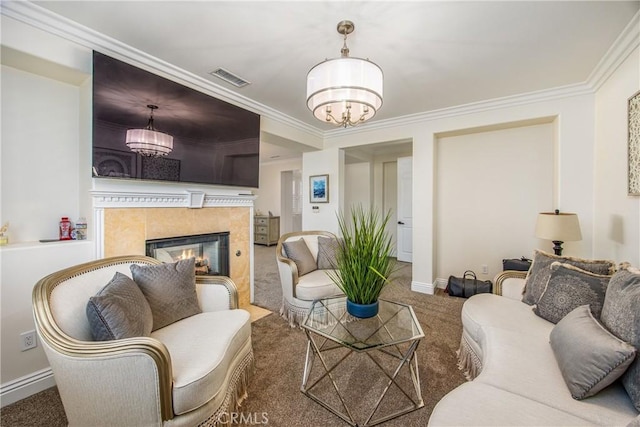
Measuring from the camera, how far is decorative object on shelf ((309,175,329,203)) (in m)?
4.36

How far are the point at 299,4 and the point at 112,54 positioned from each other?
1.55 metres

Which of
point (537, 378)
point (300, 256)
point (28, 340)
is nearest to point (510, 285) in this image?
point (537, 378)

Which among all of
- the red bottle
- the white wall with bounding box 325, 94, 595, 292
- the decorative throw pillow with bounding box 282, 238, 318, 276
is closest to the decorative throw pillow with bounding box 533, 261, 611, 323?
the white wall with bounding box 325, 94, 595, 292

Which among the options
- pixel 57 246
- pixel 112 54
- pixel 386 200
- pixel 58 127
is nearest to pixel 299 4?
pixel 112 54

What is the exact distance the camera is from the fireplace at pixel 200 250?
7.74ft

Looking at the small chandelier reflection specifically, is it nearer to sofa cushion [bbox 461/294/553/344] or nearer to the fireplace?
the fireplace

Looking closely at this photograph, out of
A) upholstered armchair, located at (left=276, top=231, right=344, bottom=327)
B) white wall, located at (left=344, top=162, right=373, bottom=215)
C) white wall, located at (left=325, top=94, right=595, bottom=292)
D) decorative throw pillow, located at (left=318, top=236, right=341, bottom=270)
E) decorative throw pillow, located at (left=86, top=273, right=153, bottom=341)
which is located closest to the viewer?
decorative throw pillow, located at (left=86, top=273, right=153, bottom=341)

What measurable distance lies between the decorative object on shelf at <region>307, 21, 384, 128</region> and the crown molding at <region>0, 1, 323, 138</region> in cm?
149

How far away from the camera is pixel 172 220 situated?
8.02 ft

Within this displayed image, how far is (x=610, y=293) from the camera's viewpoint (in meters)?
1.39

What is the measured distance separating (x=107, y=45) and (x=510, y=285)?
3720 mm

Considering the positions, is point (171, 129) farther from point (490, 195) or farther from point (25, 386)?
point (490, 195)

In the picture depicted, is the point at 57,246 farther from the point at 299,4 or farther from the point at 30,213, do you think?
the point at 299,4

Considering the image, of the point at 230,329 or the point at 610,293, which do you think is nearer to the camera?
the point at 610,293
